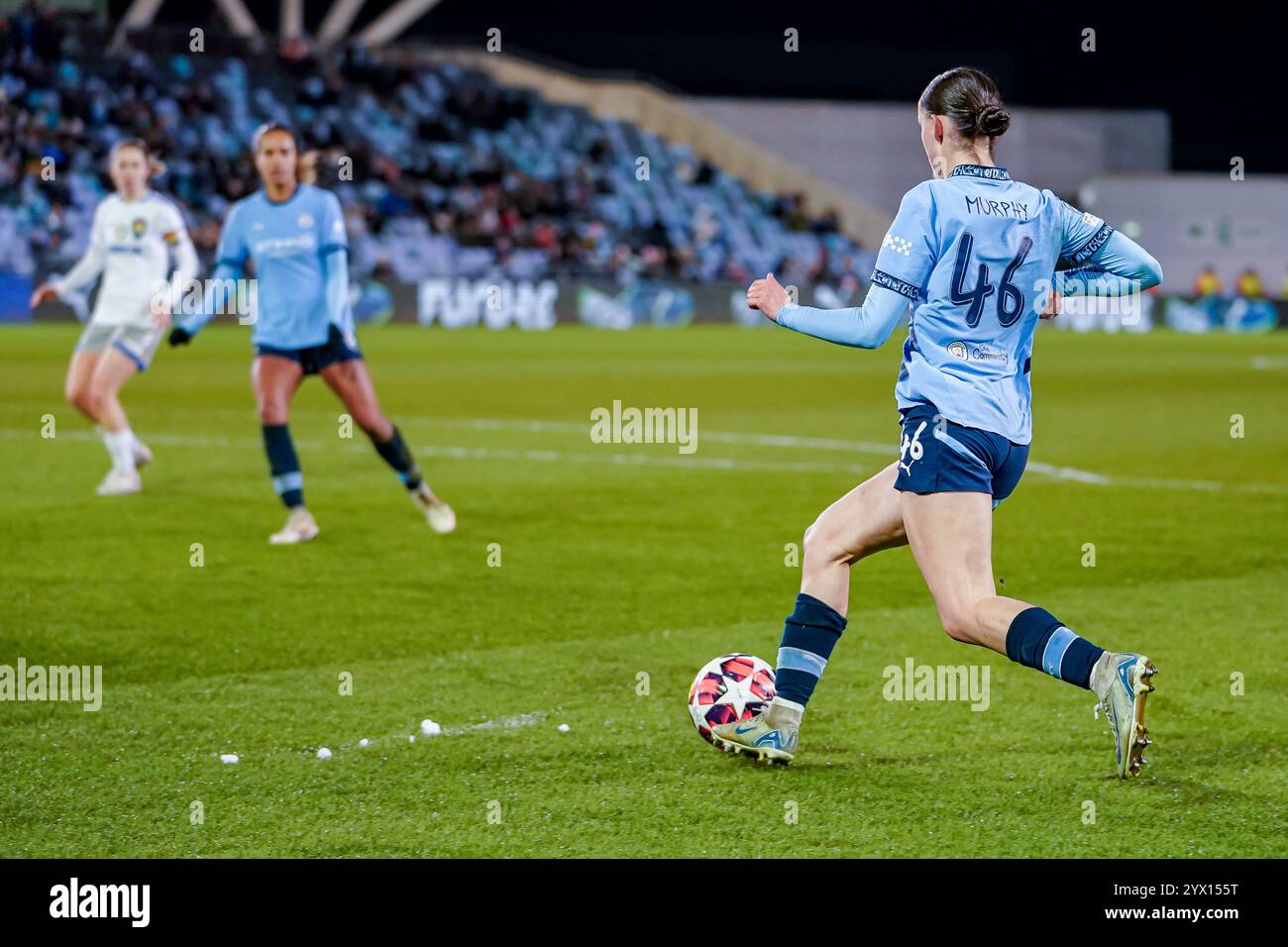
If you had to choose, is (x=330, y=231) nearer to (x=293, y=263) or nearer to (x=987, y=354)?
(x=293, y=263)

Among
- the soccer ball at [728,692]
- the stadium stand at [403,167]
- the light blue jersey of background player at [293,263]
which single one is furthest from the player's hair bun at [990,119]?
the stadium stand at [403,167]

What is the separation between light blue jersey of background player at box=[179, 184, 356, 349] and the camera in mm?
9281

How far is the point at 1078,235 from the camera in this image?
4777mm

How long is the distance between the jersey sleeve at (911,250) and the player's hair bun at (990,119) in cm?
23

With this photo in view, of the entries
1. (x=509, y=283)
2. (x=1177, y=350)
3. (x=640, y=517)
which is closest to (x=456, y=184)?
(x=509, y=283)

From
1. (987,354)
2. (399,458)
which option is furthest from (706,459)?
(987,354)

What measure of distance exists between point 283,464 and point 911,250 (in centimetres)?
566

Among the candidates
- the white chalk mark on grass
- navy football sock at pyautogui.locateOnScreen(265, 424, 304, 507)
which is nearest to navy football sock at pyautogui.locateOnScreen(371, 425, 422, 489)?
navy football sock at pyautogui.locateOnScreen(265, 424, 304, 507)

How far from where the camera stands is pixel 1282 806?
182 inches

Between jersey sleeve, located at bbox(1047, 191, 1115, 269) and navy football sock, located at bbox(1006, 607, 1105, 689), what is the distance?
3.38ft

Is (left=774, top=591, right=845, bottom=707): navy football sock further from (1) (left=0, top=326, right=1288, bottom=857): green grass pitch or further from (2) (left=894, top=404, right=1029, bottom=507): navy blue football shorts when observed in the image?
(2) (left=894, top=404, right=1029, bottom=507): navy blue football shorts

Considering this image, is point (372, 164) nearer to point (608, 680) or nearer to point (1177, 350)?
point (1177, 350)

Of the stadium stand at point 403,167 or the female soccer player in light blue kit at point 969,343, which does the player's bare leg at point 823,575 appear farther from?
the stadium stand at point 403,167

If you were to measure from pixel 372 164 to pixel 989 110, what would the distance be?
122ft
